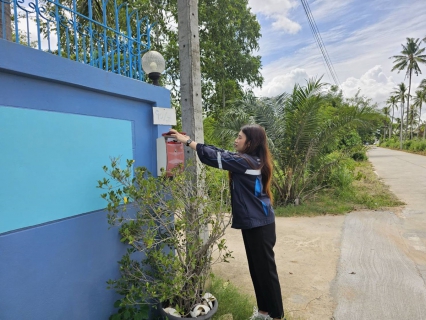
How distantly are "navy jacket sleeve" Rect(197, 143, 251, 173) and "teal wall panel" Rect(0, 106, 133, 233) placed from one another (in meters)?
0.75

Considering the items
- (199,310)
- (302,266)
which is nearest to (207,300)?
(199,310)

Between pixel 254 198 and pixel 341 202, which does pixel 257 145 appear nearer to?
pixel 254 198

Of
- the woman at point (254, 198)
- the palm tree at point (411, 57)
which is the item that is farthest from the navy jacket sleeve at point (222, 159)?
the palm tree at point (411, 57)

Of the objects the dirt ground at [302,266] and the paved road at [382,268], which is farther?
the dirt ground at [302,266]

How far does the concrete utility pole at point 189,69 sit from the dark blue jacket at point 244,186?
1.75ft

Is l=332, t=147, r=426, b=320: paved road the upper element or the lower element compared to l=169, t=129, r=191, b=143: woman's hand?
lower

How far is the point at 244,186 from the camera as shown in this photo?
8.13ft

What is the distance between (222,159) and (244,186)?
31cm

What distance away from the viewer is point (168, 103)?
3.06 meters

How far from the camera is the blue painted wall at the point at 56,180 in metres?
1.74

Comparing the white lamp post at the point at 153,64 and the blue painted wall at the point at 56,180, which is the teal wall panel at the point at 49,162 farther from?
the white lamp post at the point at 153,64

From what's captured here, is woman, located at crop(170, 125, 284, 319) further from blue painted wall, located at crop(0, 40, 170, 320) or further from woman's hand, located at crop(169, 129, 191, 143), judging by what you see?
blue painted wall, located at crop(0, 40, 170, 320)

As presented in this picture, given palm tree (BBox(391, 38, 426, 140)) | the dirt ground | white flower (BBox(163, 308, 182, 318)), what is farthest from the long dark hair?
palm tree (BBox(391, 38, 426, 140))

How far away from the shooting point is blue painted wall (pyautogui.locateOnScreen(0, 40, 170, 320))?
1740 mm
